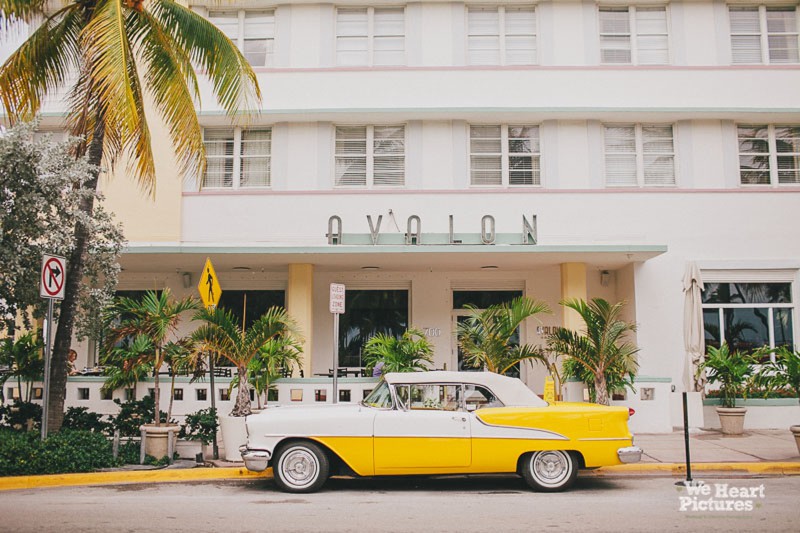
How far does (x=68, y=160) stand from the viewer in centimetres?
1083

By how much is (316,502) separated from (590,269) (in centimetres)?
1080

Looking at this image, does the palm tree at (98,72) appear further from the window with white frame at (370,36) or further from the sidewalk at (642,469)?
the window with white frame at (370,36)

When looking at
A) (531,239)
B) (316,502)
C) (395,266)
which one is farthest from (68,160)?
(531,239)

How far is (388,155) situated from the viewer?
17.9 metres

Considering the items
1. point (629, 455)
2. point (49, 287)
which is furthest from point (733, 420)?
point (49, 287)

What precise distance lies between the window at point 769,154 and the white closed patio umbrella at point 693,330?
398cm

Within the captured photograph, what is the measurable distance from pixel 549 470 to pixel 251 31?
1354 centimetres

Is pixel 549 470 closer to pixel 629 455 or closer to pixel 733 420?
pixel 629 455

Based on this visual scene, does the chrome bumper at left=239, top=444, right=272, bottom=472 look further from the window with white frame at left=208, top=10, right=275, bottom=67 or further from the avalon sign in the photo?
the window with white frame at left=208, top=10, right=275, bottom=67

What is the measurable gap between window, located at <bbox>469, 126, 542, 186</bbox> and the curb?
855cm

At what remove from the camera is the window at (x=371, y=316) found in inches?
715

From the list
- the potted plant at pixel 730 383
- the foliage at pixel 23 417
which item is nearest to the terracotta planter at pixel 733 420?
the potted plant at pixel 730 383

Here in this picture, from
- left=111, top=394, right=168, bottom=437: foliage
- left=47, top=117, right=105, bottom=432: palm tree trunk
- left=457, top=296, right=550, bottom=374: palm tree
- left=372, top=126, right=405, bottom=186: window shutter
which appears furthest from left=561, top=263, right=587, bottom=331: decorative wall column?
left=47, top=117, right=105, bottom=432: palm tree trunk

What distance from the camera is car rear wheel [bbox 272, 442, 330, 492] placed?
9250 millimetres
